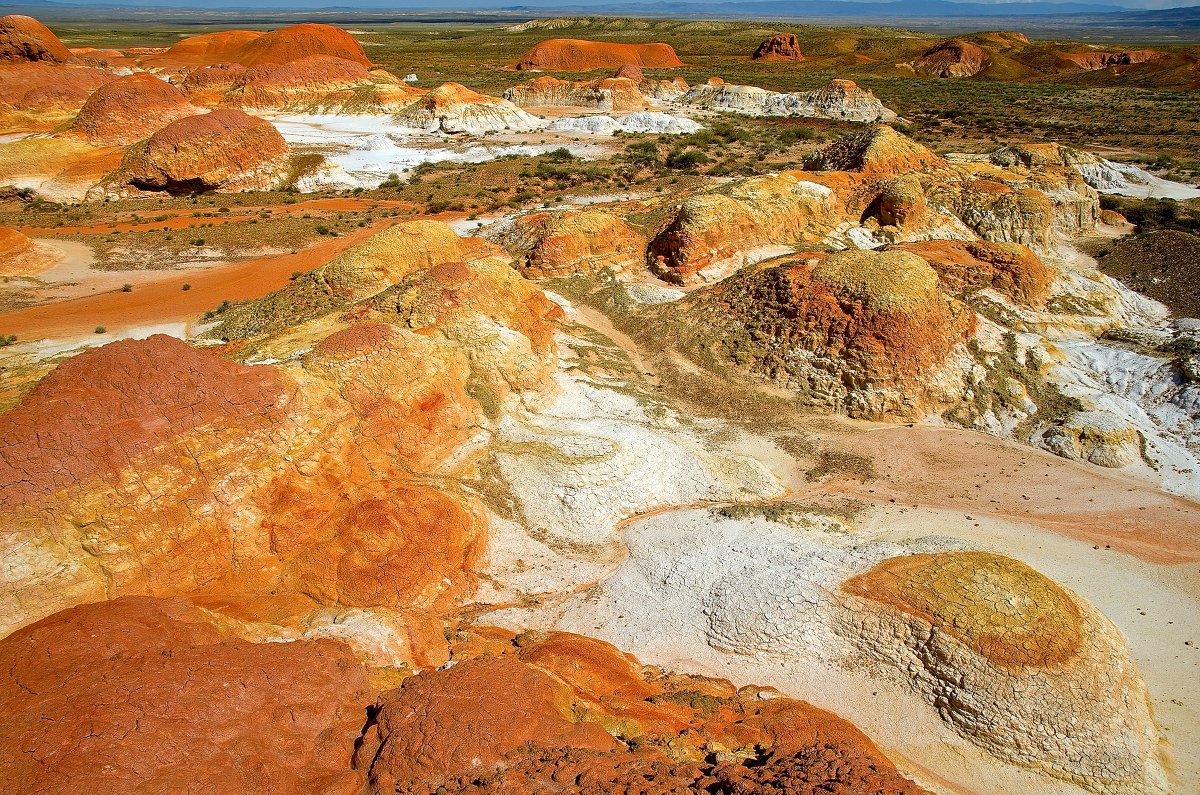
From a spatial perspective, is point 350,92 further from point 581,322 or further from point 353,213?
point 581,322

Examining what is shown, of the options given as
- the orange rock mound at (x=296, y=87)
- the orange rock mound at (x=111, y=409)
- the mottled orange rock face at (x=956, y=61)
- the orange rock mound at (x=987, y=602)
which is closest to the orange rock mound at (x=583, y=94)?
the orange rock mound at (x=296, y=87)

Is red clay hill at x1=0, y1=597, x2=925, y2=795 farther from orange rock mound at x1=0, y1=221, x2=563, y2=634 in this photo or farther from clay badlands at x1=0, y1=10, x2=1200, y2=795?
orange rock mound at x1=0, y1=221, x2=563, y2=634

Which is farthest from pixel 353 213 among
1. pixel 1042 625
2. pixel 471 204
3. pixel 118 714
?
pixel 1042 625

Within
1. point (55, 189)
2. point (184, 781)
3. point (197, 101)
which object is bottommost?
point (184, 781)

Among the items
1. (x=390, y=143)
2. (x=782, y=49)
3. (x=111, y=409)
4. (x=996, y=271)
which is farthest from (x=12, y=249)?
(x=782, y=49)

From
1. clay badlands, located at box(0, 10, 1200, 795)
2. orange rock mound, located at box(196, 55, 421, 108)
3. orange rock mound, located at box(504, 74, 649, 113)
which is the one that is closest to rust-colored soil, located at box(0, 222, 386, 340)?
clay badlands, located at box(0, 10, 1200, 795)

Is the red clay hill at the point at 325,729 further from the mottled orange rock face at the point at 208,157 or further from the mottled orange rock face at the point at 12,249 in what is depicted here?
the mottled orange rock face at the point at 208,157
